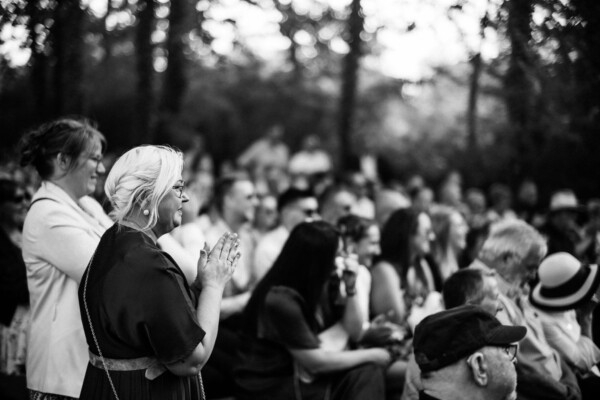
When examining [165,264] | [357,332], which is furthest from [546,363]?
[165,264]

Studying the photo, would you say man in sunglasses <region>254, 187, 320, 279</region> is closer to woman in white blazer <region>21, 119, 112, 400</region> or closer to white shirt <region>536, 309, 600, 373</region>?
white shirt <region>536, 309, 600, 373</region>

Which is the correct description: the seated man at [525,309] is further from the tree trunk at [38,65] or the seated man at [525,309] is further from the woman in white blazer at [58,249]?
the tree trunk at [38,65]

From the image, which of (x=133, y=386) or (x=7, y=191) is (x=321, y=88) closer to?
(x=7, y=191)

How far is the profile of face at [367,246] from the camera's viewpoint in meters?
5.73

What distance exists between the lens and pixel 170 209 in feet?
9.43

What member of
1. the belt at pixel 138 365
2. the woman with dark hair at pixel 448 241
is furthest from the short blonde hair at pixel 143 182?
the woman with dark hair at pixel 448 241

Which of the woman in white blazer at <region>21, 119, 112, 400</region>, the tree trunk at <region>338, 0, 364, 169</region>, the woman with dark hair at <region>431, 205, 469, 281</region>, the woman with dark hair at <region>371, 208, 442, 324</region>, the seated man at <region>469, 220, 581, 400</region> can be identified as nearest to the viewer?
the woman in white blazer at <region>21, 119, 112, 400</region>

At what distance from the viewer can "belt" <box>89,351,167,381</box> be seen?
272 centimetres

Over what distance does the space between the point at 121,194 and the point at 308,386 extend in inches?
87.7

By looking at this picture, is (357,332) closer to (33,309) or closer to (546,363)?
(546,363)

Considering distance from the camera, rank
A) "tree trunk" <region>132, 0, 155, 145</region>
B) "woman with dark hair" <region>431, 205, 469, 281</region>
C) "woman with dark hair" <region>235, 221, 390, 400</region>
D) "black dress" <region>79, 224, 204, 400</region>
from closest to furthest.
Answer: "black dress" <region>79, 224, 204, 400</region>, "woman with dark hair" <region>235, 221, 390, 400</region>, "woman with dark hair" <region>431, 205, 469, 281</region>, "tree trunk" <region>132, 0, 155, 145</region>

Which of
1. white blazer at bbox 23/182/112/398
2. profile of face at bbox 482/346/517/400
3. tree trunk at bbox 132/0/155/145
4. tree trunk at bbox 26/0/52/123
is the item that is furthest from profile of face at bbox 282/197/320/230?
tree trunk at bbox 132/0/155/145

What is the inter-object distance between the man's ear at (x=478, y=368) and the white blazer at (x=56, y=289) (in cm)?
174

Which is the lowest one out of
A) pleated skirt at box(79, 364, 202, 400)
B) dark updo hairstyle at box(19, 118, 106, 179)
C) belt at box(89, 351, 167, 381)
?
pleated skirt at box(79, 364, 202, 400)
